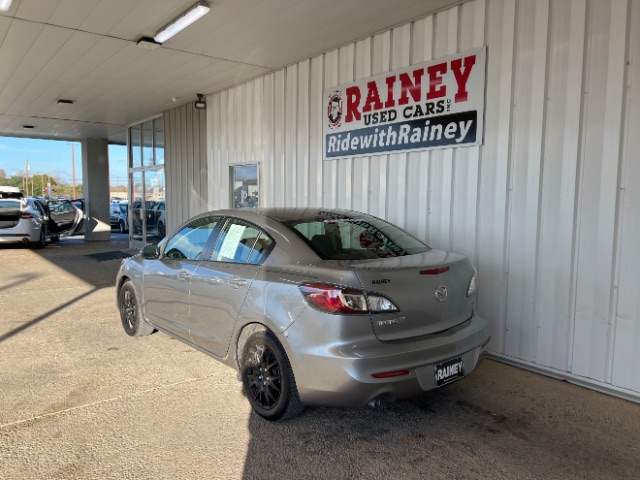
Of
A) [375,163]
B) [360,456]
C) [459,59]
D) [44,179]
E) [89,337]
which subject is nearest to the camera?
[360,456]

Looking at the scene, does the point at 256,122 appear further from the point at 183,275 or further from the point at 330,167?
the point at 183,275

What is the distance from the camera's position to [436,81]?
524 centimetres

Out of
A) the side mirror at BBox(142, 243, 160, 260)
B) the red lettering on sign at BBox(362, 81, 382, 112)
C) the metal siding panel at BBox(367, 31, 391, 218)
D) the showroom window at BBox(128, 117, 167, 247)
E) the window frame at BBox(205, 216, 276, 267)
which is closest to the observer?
the window frame at BBox(205, 216, 276, 267)

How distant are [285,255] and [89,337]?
3152 mm

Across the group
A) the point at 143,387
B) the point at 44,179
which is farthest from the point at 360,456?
the point at 44,179

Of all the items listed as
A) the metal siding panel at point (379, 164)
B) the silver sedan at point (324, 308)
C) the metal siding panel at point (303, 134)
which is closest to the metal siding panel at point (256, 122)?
the metal siding panel at point (303, 134)

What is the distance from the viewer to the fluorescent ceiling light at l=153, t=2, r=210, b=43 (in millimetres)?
5186

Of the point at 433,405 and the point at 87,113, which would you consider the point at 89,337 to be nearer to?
the point at 433,405

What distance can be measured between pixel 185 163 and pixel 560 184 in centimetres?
825

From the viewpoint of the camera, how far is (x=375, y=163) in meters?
6.02

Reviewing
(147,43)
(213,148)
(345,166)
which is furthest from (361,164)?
(213,148)

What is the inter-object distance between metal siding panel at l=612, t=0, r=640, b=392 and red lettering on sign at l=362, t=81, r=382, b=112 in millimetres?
2779

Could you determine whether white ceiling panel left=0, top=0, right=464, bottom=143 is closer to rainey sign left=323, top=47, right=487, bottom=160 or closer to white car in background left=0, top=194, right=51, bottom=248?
rainey sign left=323, top=47, right=487, bottom=160

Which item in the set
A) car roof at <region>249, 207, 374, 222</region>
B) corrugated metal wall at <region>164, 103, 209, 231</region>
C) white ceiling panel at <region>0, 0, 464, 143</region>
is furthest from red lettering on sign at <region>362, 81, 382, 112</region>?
corrugated metal wall at <region>164, 103, 209, 231</region>
